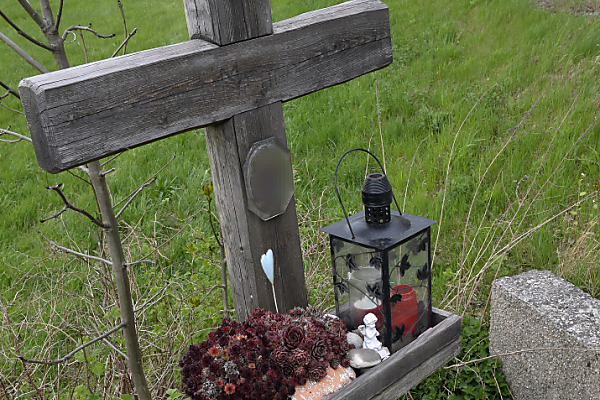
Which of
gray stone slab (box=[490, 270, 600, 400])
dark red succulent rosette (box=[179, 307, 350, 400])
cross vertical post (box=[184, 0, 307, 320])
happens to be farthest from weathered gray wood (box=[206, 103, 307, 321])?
gray stone slab (box=[490, 270, 600, 400])

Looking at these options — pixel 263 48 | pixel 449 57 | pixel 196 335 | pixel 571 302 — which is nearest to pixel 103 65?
pixel 263 48

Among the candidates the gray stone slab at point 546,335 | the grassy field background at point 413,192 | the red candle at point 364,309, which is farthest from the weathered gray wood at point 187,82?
the gray stone slab at point 546,335

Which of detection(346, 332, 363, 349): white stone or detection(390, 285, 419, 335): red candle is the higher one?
detection(390, 285, 419, 335): red candle

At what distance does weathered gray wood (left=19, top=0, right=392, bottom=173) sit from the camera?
1.37 metres

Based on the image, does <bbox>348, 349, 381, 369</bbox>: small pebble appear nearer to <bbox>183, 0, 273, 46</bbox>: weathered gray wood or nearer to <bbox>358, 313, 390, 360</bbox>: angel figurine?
<bbox>358, 313, 390, 360</bbox>: angel figurine

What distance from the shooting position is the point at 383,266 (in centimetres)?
187

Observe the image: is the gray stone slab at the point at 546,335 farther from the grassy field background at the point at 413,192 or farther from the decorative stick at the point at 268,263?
the decorative stick at the point at 268,263

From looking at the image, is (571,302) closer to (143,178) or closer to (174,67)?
(174,67)

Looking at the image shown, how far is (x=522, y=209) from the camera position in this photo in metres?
3.66

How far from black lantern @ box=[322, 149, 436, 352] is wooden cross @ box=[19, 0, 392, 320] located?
190mm

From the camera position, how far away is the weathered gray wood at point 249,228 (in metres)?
1.78

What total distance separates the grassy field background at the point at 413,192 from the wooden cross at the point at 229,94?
0.72 m

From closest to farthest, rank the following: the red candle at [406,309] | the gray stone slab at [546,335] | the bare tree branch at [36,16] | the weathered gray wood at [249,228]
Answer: the bare tree branch at [36,16], the weathered gray wood at [249,228], the red candle at [406,309], the gray stone slab at [546,335]

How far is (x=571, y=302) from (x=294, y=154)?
2801 mm
